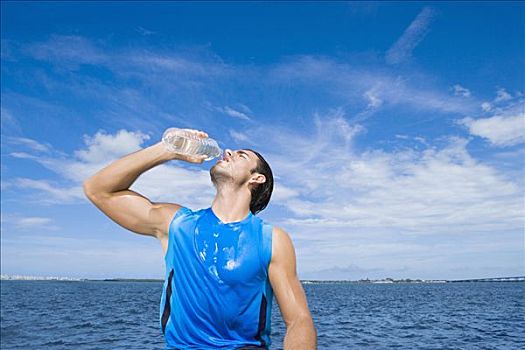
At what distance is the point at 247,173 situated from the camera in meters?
4.30

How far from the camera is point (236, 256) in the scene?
150 inches

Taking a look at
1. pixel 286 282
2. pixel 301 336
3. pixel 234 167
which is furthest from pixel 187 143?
pixel 301 336

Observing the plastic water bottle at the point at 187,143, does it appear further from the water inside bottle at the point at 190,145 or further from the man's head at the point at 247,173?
the man's head at the point at 247,173

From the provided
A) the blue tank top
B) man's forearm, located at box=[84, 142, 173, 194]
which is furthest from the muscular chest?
man's forearm, located at box=[84, 142, 173, 194]

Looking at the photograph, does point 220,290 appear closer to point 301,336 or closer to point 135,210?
point 301,336

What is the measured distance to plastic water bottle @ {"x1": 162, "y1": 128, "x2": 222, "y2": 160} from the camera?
172 inches

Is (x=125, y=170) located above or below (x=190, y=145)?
below

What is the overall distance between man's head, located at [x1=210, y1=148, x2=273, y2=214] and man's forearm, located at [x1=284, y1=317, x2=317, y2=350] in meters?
1.13

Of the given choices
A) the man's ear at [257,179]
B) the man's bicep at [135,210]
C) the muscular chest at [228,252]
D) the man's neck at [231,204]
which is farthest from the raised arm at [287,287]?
the man's bicep at [135,210]

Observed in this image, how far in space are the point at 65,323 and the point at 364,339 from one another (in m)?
19.8

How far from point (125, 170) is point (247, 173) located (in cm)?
102

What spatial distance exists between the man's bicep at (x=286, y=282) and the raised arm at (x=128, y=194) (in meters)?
0.97

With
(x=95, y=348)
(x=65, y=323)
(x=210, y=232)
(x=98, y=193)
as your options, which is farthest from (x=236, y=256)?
(x=65, y=323)

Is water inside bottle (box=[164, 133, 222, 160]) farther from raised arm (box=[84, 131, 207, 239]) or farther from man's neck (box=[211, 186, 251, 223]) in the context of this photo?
man's neck (box=[211, 186, 251, 223])
